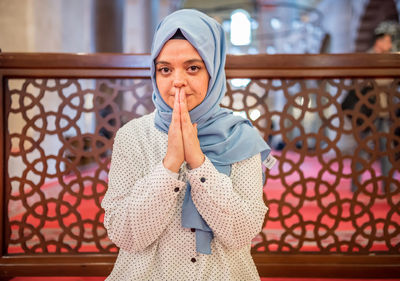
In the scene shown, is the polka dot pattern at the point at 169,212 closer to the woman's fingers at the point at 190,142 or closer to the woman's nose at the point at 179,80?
the woman's fingers at the point at 190,142

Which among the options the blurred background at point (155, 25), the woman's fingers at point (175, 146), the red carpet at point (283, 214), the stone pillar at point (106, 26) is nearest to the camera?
the woman's fingers at point (175, 146)

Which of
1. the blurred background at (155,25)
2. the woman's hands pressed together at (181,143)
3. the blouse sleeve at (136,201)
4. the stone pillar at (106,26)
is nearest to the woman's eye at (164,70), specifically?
the woman's hands pressed together at (181,143)

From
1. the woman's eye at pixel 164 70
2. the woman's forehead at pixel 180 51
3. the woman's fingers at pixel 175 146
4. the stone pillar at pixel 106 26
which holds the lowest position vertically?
the woman's fingers at pixel 175 146

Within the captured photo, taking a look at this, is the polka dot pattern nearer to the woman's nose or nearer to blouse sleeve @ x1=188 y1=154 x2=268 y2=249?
blouse sleeve @ x1=188 y1=154 x2=268 y2=249

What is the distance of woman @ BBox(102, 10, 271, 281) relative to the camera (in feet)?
3.28

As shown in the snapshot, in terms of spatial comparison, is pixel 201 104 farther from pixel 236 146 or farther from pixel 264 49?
pixel 264 49

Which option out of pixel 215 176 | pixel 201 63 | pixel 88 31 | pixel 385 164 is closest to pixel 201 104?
→ pixel 201 63

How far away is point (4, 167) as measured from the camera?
6.70ft

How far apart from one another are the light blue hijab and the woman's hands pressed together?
0.10 m

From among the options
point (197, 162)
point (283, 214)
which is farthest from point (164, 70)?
point (283, 214)

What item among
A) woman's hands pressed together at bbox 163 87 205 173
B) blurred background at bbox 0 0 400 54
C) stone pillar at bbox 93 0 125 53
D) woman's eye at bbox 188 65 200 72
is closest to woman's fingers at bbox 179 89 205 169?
woman's hands pressed together at bbox 163 87 205 173

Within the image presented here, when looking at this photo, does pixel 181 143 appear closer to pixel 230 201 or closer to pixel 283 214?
pixel 230 201

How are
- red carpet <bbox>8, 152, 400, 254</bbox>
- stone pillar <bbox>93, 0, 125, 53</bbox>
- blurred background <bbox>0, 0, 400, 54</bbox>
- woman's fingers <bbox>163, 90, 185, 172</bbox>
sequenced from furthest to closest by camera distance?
1. stone pillar <bbox>93, 0, 125, 53</bbox>
2. blurred background <bbox>0, 0, 400, 54</bbox>
3. red carpet <bbox>8, 152, 400, 254</bbox>
4. woman's fingers <bbox>163, 90, 185, 172</bbox>

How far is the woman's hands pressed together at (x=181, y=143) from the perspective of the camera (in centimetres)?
99
